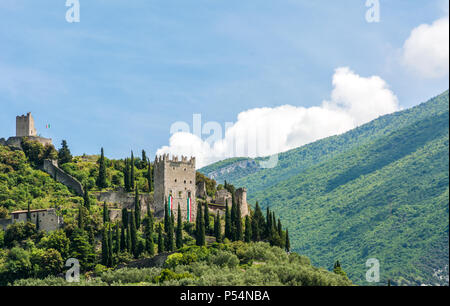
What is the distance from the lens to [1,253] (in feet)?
279

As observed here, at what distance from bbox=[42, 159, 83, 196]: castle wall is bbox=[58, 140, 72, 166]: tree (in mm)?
2844

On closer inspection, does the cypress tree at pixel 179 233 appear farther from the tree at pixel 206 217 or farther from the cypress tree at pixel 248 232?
the cypress tree at pixel 248 232

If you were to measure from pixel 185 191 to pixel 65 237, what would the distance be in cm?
2132

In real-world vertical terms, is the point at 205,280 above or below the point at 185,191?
below

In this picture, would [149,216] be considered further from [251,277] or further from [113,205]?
[251,277]

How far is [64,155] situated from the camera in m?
109

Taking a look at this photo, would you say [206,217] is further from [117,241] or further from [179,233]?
[117,241]

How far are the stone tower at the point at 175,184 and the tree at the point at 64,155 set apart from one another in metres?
17.2

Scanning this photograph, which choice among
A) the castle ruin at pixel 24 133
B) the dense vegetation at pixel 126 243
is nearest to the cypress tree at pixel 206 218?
the dense vegetation at pixel 126 243

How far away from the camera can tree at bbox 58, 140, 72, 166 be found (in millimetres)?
108562
